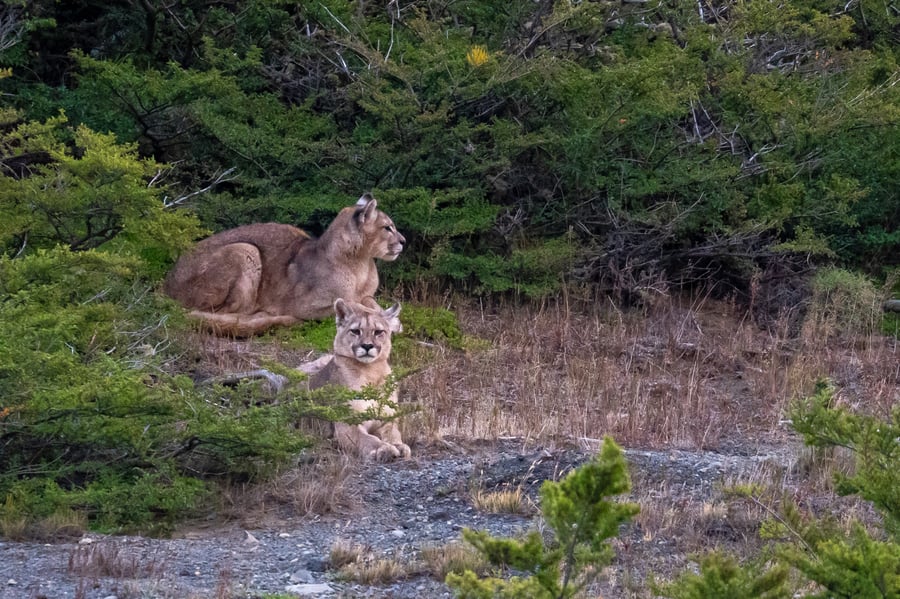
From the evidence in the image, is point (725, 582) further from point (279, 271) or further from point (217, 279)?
point (279, 271)

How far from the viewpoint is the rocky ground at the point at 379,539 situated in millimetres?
6422

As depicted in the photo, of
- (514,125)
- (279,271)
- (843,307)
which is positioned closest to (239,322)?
(279,271)

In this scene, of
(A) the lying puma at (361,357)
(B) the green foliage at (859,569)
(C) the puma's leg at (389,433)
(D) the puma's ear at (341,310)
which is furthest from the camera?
(D) the puma's ear at (341,310)

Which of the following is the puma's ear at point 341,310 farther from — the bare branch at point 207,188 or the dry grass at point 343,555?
the dry grass at point 343,555

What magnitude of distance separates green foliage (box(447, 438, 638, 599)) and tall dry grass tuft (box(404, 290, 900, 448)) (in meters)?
5.36

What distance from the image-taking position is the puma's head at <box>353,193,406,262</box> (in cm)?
1368

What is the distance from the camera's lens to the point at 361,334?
1050 centimetres

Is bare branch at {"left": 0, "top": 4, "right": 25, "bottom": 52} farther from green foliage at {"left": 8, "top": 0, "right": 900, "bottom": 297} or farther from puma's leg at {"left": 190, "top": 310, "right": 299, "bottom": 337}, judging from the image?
puma's leg at {"left": 190, "top": 310, "right": 299, "bottom": 337}

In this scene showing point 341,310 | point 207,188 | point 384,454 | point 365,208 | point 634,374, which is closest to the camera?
point 384,454

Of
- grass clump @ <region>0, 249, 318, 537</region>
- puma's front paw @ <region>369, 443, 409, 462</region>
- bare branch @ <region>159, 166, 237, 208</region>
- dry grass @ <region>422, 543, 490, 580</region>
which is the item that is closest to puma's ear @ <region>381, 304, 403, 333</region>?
puma's front paw @ <region>369, 443, 409, 462</region>

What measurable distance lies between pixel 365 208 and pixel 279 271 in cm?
125

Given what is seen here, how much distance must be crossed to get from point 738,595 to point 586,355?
8955 mm

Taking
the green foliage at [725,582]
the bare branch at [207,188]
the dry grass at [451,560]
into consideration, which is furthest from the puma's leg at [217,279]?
the green foliage at [725,582]

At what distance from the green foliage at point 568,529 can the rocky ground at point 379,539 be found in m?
1.96
